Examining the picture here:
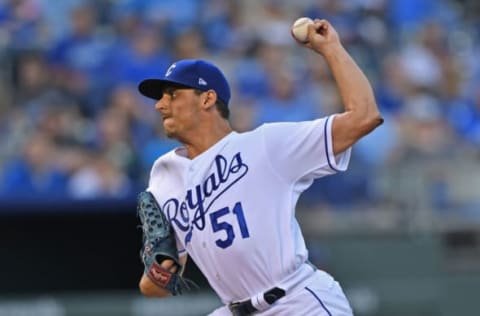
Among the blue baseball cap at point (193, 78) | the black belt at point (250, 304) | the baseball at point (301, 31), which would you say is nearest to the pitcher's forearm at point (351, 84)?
the baseball at point (301, 31)

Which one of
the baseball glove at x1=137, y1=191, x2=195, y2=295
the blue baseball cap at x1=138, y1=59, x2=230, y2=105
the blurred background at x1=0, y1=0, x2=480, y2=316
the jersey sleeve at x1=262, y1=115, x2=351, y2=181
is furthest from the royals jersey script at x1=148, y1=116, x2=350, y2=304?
the blurred background at x1=0, y1=0, x2=480, y2=316

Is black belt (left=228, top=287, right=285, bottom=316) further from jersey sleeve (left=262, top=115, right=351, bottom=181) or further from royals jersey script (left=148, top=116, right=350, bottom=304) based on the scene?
jersey sleeve (left=262, top=115, right=351, bottom=181)

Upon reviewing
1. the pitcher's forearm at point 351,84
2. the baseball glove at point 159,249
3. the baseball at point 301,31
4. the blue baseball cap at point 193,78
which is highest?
the baseball at point 301,31

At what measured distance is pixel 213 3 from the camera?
39.1ft

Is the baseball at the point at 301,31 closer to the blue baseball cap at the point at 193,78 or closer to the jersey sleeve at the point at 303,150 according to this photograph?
the jersey sleeve at the point at 303,150

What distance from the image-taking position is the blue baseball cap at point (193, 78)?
16.3ft

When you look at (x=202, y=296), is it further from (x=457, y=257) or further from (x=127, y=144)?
(x=457, y=257)

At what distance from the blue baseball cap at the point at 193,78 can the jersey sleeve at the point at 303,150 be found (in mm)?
333

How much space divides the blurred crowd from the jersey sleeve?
4622 mm

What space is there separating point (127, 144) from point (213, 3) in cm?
282

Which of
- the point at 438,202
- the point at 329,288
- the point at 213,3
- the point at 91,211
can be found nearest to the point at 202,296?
the point at 91,211

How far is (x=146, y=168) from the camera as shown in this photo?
9.48 metres

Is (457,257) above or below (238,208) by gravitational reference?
below

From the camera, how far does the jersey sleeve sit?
4.68m
